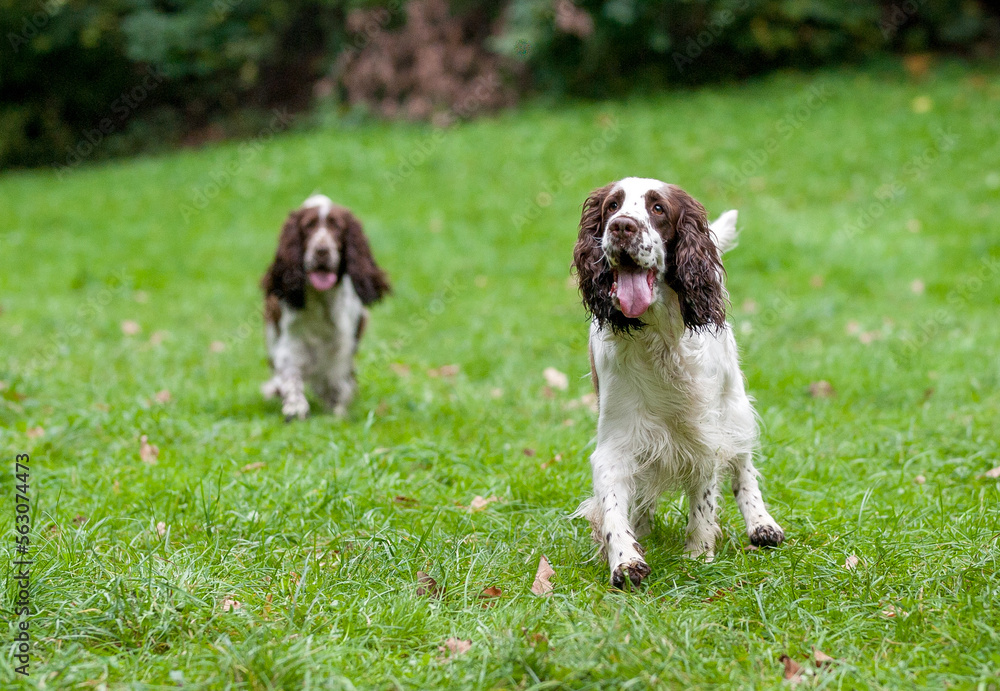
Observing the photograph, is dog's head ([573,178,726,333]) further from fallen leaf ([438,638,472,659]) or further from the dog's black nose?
fallen leaf ([438,638,472,659])

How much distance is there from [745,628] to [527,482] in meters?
1.41

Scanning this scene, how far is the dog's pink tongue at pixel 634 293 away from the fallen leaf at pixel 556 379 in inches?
114

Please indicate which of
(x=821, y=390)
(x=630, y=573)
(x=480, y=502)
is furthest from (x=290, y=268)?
(x=630, y=573)

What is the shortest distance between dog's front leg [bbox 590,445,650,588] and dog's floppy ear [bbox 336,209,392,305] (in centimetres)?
297

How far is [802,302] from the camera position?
7805mm

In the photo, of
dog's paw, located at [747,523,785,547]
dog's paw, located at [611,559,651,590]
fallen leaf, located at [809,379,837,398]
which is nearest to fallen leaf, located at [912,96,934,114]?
fallen leaf, located at [809,379,837,398]

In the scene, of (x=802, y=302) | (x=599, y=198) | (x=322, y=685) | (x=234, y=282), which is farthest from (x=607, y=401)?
(x=234, y=282)

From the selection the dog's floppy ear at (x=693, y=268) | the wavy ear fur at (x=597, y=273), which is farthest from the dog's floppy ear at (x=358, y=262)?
the dog's floppy ear at (x=693, y=268)

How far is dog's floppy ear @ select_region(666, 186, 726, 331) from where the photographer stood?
3.33m

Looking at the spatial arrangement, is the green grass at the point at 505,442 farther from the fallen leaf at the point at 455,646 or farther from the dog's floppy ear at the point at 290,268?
the dog's floppy ear at the point at 290,268

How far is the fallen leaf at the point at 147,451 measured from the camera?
471cm

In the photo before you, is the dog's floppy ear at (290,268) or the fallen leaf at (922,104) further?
the fallen leaf at (922,104)

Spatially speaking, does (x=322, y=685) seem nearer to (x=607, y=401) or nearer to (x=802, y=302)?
(x=607, y=401)

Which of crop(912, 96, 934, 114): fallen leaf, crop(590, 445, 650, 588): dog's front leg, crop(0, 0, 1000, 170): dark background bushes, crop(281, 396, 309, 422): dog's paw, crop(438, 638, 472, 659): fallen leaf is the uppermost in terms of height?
crop(438, 638, 472, 659): fallen leaf
